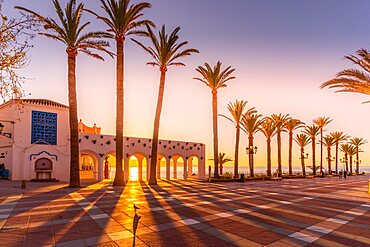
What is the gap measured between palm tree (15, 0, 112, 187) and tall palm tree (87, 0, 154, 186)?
1.33 m

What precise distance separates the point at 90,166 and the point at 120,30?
765 inches

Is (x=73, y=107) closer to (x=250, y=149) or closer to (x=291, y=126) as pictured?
(x=250, y=149)

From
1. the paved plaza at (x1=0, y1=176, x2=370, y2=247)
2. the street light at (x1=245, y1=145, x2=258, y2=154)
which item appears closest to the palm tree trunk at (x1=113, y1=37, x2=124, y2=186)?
the paved plaza at (x1=0, y1=176, x2=370, y2=247)

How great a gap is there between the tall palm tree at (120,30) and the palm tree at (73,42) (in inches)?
52.2

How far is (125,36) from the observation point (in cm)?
2325

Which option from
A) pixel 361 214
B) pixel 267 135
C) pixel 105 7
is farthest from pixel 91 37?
pixel 267 135

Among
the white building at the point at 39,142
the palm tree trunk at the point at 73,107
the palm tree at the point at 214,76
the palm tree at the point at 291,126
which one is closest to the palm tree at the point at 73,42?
the palm tree trunk at the point at 73,107

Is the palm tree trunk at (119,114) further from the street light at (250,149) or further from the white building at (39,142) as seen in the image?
the street light at (250,149)

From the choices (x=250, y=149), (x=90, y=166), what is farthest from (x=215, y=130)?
(x=90, y=166)

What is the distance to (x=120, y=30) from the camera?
2270cm

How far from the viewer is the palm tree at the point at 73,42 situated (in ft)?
67.5

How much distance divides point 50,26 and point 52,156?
40.4 feet

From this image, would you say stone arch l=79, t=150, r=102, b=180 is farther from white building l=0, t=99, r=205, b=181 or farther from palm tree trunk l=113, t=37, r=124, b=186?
palm tree trunk l=113, t=37, r=124, b=186

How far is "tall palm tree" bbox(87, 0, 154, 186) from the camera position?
21969mm
